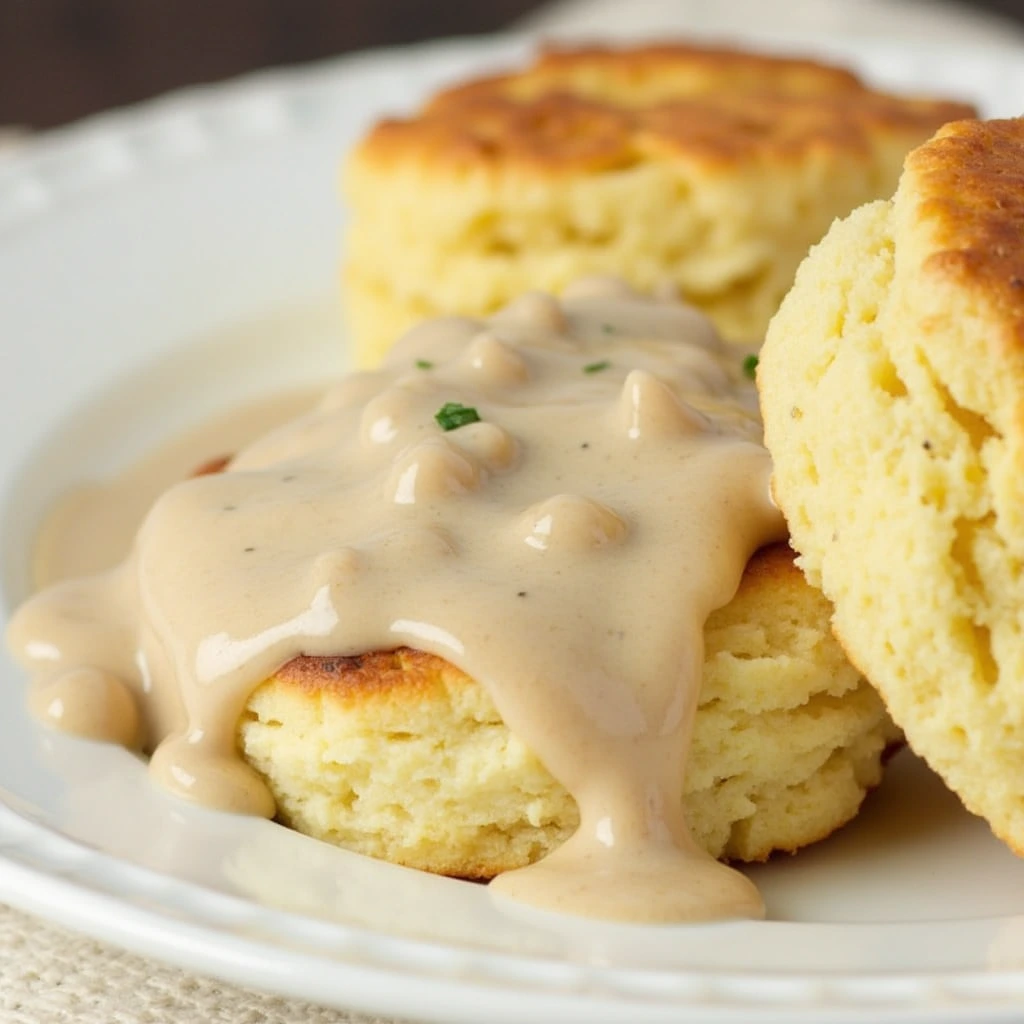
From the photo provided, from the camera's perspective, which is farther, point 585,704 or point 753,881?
point 753,881

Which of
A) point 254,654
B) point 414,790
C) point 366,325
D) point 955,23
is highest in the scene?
point 254,654

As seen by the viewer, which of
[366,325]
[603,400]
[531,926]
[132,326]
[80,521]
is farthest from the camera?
[132,326]

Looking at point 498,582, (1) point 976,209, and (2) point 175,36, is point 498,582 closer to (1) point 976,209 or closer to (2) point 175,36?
(1) point 976,209

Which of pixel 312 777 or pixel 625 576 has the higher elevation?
pixel 625 576

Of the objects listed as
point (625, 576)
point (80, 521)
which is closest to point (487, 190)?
point (80, 521)

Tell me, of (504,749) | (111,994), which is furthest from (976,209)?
(111,994)

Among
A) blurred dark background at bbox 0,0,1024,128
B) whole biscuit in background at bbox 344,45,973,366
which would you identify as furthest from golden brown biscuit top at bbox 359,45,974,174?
blurred dark background at bbox 0,0,1024,128

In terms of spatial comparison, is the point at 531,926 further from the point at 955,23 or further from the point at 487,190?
the point at 955,23
